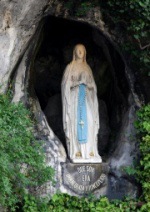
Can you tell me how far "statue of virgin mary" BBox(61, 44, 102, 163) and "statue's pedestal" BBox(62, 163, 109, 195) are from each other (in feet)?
0.32

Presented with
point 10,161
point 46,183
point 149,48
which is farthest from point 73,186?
point 149,48

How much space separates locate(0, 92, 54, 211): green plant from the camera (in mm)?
6477

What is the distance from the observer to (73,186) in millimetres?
8078

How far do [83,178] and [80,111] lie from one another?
989 mm

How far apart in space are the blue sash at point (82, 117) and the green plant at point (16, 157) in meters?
1.01

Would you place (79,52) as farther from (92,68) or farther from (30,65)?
(92,68)

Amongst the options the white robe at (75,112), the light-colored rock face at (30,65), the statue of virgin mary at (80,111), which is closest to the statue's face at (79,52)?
the statue of virgin mary at (80,111)

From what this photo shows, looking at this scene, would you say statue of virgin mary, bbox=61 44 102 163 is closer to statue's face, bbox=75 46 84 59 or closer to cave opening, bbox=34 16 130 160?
statue's face, bbox=75 46 84 59

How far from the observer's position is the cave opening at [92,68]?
8961 millimetres

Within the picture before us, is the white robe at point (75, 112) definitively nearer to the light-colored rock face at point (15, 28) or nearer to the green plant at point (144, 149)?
the green plant at point (144, 149)

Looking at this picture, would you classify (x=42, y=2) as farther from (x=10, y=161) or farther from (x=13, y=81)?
(x=10, y=161)

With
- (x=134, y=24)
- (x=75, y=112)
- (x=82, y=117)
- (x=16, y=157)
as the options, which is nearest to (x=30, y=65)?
(x=75, y=112)

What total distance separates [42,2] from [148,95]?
2072 mm

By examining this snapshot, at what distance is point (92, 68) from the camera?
9.61 metres
